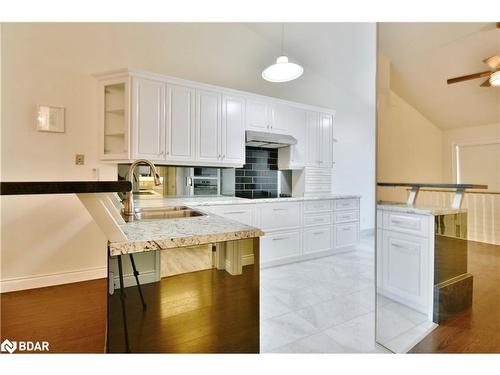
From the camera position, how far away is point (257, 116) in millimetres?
2613

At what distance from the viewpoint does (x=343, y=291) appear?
195cm

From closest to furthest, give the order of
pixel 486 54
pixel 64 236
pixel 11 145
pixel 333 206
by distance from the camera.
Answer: pixel 486 54 < pixel 11 145 < pixel 64 236 < pixel 333 206

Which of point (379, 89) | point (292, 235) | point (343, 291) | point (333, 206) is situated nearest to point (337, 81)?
point (333, 206)

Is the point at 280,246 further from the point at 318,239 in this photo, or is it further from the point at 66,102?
the point at 66,102

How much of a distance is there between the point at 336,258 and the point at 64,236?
2.72 m

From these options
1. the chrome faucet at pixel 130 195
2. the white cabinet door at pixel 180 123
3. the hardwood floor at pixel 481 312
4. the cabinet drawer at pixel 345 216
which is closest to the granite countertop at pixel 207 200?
the cabinet drawer at pixel 345 216

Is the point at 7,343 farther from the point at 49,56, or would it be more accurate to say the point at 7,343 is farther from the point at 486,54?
the point at 486,54

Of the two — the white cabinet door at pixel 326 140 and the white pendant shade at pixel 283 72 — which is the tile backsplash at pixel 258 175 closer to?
the white cabinet door at pixel 326 140

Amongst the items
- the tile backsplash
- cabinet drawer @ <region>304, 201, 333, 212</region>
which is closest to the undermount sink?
the tile backsplash

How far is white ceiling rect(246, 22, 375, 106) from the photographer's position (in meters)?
2.07

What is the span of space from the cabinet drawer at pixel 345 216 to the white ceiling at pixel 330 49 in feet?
4.22

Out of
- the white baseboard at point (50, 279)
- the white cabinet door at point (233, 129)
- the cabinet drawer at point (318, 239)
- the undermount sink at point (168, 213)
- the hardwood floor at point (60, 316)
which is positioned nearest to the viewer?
the hardwood floor at point (60, 316)

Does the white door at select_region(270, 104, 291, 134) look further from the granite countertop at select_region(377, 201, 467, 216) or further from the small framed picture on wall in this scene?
the small framed picture on wall

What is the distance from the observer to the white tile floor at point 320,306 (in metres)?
1.33
